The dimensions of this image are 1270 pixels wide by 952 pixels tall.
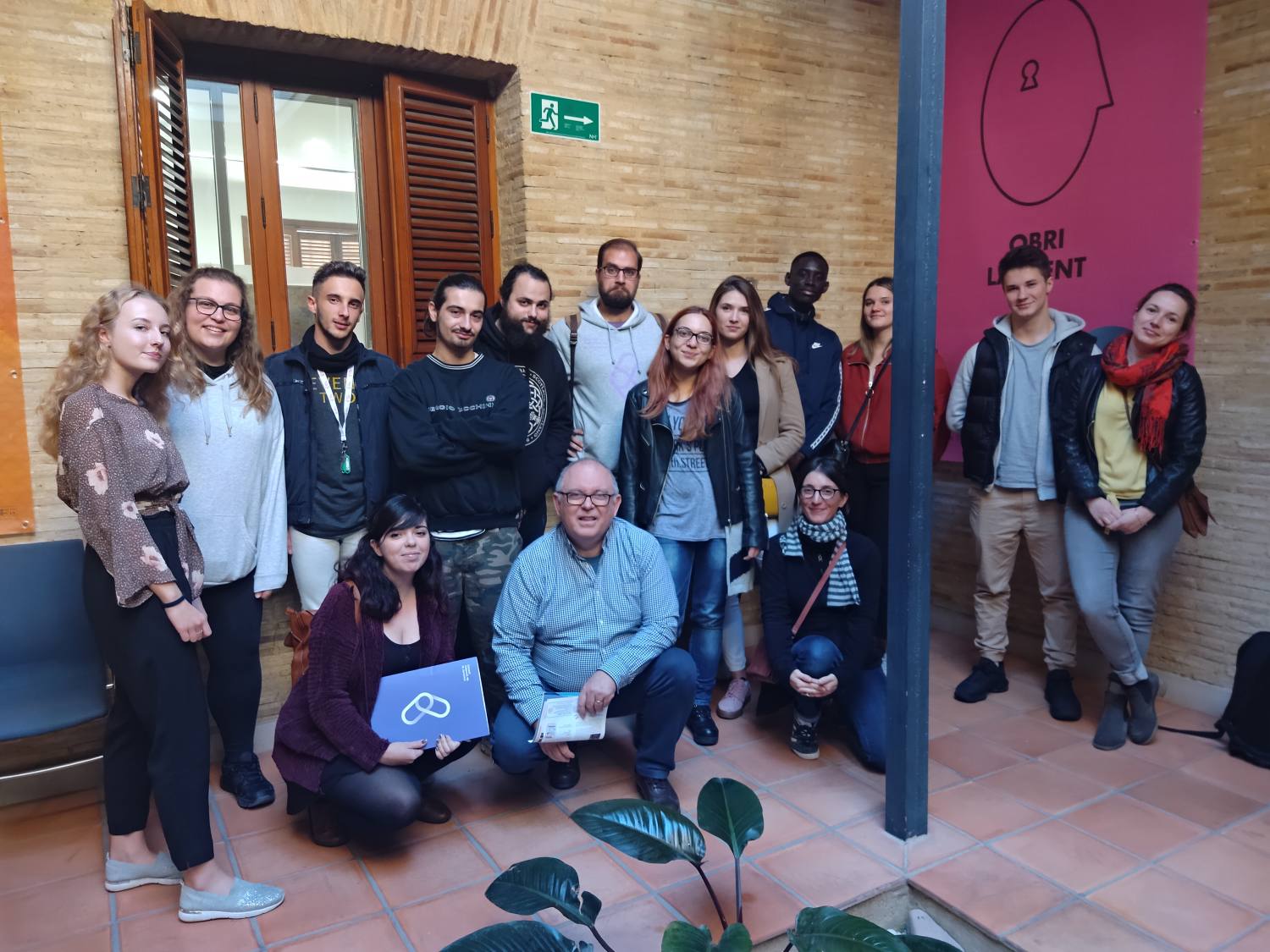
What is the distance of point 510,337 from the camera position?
3.66 m

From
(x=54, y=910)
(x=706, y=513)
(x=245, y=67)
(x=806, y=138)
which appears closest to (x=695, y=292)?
(x=806, y=138)

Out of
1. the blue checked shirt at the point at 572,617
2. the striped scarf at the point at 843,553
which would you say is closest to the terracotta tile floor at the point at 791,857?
the blue checked shirt at the point at 572,617

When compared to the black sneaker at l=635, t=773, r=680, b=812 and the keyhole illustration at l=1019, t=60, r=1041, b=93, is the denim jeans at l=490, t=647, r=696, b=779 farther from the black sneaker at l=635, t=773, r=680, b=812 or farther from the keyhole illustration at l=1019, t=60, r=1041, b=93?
the keyhole illustration at l=1019, t=60, r=1041, b=93

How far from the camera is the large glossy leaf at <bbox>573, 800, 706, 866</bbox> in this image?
245cm

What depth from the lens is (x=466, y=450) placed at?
3.37 m

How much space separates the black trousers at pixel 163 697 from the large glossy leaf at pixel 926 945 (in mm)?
1934

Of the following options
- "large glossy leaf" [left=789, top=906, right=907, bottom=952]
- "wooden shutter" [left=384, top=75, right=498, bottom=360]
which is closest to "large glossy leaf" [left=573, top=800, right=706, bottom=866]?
"large glossy leaf" [left=789, top=906, right=907, bottom=952]

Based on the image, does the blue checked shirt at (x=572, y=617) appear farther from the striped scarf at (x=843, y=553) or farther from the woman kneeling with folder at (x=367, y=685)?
the striped scarf at (x=843, y=553)

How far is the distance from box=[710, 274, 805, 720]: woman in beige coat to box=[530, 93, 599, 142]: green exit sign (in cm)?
106

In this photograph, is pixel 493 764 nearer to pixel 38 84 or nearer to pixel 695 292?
pixel 695 292

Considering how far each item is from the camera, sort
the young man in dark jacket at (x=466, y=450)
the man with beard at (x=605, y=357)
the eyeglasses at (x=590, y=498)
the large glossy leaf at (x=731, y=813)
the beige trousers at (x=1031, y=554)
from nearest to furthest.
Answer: the large glossy leaf at (x=731, y=813), the eyeglasses at (x=590, y=498), the young man in dark jacket at (x=466, y=450), the man with beard at (x=605, y=357), the beige trousers at (x=1031, y=554)

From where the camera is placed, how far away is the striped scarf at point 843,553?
12.1 ft

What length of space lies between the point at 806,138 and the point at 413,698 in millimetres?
3692

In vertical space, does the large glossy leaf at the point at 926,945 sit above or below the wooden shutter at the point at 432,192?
below
